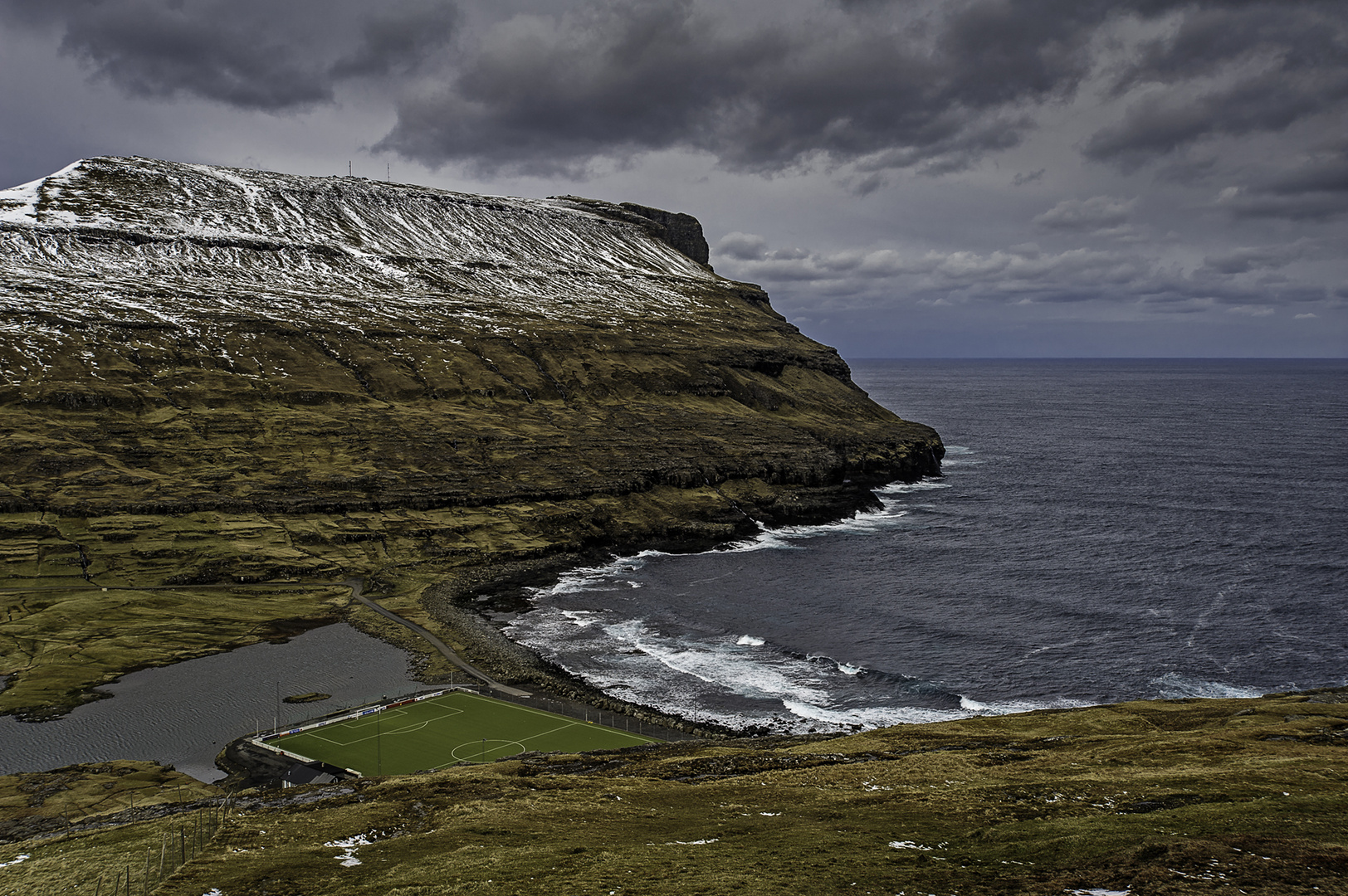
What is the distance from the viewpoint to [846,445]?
16075 centimetres

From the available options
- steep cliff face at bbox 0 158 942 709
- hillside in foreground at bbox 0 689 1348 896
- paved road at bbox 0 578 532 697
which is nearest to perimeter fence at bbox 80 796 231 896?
hillside in foreground at bbox 0 689 1348 896

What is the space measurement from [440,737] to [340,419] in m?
78.1

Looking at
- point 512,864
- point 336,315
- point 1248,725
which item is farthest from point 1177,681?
point 336,315

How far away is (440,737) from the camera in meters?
63.4

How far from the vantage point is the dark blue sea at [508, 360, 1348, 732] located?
7162 centimetres

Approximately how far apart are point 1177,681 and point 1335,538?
61.0 metres

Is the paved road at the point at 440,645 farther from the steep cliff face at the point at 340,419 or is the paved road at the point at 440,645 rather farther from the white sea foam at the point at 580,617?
the white sea foam at the point at 580,617

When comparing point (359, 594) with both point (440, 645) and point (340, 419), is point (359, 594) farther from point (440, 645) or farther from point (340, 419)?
point (340, 419)

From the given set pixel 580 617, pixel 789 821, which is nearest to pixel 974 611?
pixel 580 617

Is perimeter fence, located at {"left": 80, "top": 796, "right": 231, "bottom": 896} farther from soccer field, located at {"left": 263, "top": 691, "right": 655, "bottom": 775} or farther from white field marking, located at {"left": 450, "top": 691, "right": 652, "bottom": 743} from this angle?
white field marking, located at {"left": 450, "top": 691, "right": 652, "bottom": 743}

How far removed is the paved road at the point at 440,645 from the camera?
73.5m

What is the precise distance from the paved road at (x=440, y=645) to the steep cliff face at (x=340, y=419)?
14.5 ft

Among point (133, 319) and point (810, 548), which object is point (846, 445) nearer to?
point (810, 548)

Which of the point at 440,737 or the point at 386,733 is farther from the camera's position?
the point at 386,733
